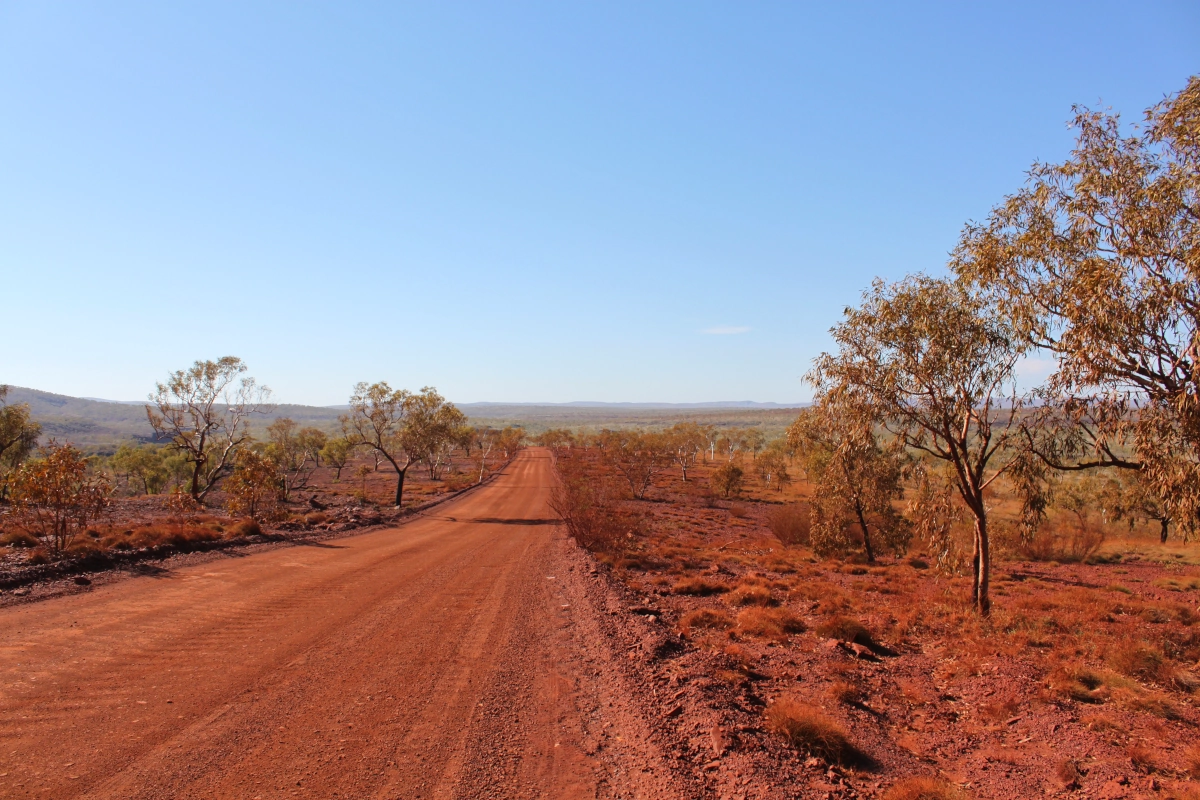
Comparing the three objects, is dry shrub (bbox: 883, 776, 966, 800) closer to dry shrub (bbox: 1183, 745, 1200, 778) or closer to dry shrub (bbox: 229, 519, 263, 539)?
dry shrub (bbox: 1183, 745, 1200, 778)

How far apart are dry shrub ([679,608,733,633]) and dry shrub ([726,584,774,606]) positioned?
6.91 ft

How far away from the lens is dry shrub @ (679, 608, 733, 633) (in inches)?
499

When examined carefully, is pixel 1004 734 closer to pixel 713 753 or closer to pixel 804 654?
pixel 804 654

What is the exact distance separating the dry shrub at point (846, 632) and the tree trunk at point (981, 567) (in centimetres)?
377

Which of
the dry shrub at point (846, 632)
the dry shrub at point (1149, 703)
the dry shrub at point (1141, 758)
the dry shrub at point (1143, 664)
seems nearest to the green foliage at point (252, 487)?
the dry shrub at point (846, 632)

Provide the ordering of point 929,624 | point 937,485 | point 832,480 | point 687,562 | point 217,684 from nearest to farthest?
point 217,684
point 929,624
point 937,485
point 687,562
point 832,480

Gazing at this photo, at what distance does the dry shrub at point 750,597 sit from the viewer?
1545 centimetres

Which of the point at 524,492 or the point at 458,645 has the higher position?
the point at 458,645

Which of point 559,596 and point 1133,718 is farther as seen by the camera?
point 559,596

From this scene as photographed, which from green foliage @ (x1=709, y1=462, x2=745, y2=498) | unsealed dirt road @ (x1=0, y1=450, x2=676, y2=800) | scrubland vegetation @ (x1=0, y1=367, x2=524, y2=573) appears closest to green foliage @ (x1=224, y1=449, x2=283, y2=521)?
Result: scrubland vegetation @ (x1=0, y1=367, x2=524, y2=573)

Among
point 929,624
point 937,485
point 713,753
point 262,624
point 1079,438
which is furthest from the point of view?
point 937,485

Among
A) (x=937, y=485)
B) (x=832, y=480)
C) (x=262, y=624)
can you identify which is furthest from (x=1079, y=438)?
(x=262, y=624)

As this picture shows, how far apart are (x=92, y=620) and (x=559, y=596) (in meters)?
9.81

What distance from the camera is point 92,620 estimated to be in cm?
1059
